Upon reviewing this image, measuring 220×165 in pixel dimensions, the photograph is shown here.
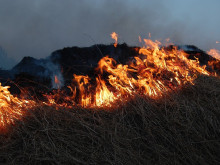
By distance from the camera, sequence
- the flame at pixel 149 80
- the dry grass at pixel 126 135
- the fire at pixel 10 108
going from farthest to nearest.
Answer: the flame at pixel 149 80 → the fire at pixel 10 108 → the dry grass at pixel 126 135

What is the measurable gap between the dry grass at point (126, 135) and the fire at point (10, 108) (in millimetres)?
179

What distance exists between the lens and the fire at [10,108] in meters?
2.83

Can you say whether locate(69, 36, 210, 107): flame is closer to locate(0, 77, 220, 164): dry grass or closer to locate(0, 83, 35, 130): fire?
locate(0, 77, 220, 164): dry grass

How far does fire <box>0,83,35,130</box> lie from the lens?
111 inches

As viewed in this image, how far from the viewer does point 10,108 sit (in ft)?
10.2

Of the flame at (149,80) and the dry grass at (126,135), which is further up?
the flame at (149,80)

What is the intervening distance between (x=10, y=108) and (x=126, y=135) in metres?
1.95

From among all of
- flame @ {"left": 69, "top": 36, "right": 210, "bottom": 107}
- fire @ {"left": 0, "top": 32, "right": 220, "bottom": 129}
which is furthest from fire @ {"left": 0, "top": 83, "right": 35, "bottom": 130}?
flame @ {"left": 69, "top": 36, "right": 210, "bottom": 107}

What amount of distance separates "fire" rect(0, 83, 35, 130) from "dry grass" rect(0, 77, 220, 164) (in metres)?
0.18

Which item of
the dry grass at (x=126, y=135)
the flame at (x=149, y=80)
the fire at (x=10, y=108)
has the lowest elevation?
the dry grass at (x=126, y=135)

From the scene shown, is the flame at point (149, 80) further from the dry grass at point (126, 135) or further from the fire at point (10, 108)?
the fire at point (10, 108)

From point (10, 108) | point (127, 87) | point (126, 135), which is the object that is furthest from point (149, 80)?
point (10, 108)

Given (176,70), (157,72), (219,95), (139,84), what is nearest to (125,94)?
(139,84)

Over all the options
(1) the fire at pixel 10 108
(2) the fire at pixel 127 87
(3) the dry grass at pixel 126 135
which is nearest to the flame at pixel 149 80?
(2) the fire at pixel 127 87
